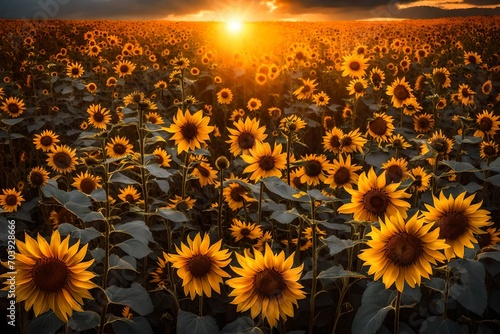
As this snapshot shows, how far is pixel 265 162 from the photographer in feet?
9.18

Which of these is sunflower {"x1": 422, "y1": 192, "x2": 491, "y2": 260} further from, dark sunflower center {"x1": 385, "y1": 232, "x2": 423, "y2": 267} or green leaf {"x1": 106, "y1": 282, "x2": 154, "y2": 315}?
green leaf {"x1": 106, "y1": 282, "x2": 154, "y2": 315}

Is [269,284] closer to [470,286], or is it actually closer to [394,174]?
[470,286]

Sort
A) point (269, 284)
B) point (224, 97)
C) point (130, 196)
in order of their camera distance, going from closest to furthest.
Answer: point (269, 284), point (130, 196), point (224, 97)

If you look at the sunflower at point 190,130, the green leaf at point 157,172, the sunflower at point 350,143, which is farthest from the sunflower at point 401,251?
the sunflower at point 350,143

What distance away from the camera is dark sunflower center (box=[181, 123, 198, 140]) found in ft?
9.52

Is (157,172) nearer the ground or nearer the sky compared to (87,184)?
nearer the ground

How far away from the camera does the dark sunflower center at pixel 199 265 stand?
74.4 inches

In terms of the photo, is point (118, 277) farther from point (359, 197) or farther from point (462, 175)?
point (462, 175)

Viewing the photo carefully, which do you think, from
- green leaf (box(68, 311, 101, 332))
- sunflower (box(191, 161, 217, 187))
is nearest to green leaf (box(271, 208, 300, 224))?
green leaf (box(68, 311, 101, 332))

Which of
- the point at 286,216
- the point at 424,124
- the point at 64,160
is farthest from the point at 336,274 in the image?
the point at 424,124

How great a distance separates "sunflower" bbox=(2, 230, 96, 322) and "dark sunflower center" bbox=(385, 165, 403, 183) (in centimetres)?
231

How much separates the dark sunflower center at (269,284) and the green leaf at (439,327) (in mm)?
606

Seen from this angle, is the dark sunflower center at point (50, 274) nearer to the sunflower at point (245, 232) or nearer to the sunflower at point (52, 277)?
the sunflower at point (52, 277)

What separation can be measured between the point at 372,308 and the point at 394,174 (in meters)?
1.65
